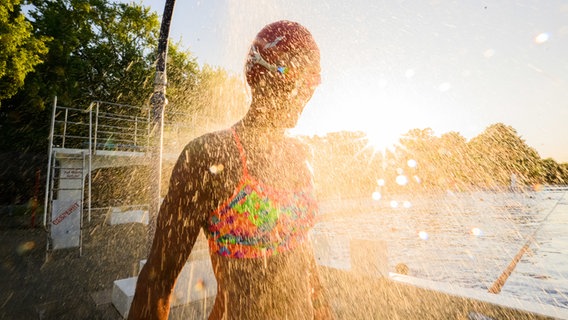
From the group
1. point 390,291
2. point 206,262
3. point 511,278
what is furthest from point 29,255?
point 511,278

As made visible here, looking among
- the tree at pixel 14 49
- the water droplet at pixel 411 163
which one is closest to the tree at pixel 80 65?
the tree at pixel 14 49

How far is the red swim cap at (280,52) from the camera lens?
1.29 meters

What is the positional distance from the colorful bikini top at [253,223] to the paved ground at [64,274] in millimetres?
5651

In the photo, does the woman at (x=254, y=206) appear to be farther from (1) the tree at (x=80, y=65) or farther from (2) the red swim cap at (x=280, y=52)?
(1) the tree at (x=80, y=65)

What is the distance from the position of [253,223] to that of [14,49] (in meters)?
19.4

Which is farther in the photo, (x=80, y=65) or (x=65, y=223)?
(x=80, y=65)

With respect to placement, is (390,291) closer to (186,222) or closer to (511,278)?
(186,222)

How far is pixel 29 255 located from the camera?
9.76m

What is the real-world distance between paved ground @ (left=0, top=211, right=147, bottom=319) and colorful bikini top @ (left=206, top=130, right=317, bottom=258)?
222 inches

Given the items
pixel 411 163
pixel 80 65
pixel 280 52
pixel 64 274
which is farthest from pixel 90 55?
pixel 411 163

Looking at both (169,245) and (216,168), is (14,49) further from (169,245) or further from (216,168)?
(169,245)

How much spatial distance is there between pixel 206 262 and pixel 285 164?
5310mm

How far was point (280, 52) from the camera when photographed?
131 centimetres

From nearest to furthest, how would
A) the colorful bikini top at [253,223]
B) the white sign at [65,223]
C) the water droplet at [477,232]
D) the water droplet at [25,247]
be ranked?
the colorful bikini top at [253,223] < the white sign at [65,223] < the water droplet at [25,247] < the water droplet at [477,232]
